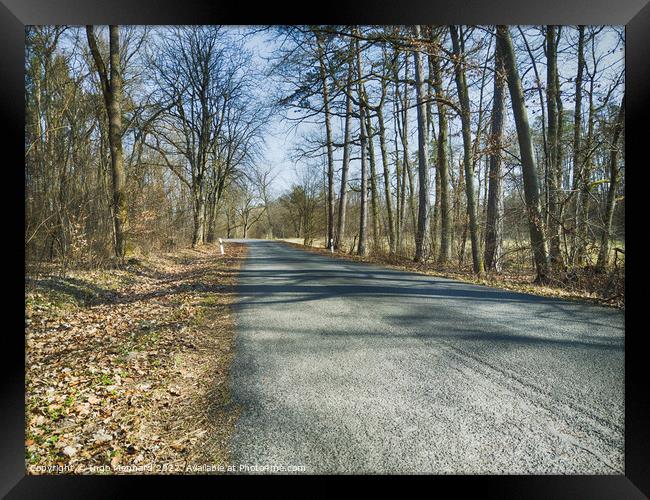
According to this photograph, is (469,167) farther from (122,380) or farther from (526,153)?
(122,380)

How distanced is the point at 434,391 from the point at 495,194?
742 cm

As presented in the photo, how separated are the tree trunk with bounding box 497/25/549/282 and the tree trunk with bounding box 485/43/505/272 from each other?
0.66 m

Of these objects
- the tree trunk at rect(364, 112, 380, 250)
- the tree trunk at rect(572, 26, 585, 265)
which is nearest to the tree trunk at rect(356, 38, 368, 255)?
the tree trunk at rect(364, 112, 380, 250)

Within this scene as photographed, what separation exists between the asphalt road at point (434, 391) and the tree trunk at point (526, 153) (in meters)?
2.79

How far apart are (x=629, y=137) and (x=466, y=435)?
2010mm

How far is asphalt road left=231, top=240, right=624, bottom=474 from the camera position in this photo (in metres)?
1.60

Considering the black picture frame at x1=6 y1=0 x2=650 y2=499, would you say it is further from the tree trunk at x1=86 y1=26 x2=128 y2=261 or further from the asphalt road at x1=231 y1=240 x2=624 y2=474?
the tree trunk at x1=86 y1=26 x2=128 y2=261

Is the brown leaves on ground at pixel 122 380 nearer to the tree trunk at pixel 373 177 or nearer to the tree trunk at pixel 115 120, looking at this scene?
the tree trunk at pixel 115 120

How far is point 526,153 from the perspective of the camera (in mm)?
6938

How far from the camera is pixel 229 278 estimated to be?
23.8 feet

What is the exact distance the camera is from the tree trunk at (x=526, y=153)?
6441mm
